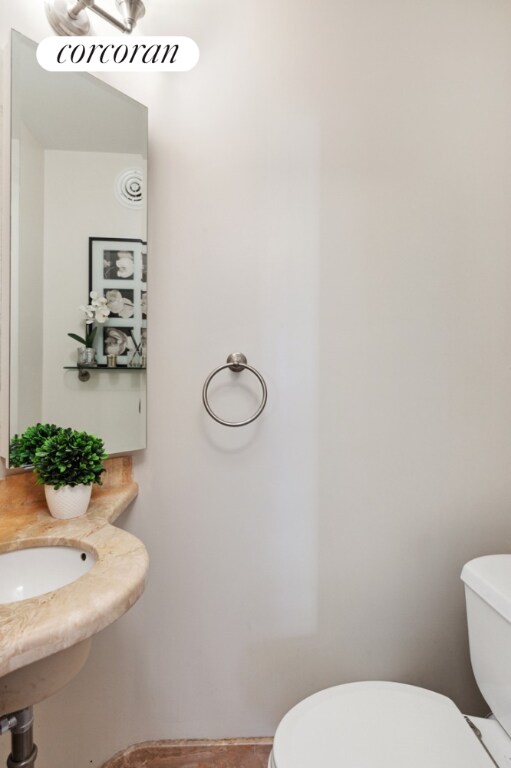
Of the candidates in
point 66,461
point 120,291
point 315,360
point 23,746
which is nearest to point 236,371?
point 315,360

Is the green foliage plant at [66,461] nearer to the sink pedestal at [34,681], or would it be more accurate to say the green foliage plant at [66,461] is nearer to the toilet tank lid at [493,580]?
the sink pedestal at [34,681]

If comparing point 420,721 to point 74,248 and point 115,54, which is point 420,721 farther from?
point 115,54

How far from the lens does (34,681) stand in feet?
2.00

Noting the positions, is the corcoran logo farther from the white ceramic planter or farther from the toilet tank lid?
the toilet tank lid

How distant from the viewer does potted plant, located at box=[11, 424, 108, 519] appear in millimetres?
861

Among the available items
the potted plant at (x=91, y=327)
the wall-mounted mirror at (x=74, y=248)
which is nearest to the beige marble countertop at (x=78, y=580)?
the wall-mounted mirror at (x=74, y=248)

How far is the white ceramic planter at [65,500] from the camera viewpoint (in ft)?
2.85

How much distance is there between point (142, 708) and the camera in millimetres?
1136

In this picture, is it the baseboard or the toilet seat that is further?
the baseboard

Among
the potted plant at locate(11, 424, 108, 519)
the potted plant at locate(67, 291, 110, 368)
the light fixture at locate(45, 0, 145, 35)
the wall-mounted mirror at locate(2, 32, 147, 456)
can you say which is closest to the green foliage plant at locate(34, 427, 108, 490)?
the potted plant at locate(11, 424, 108, 519)

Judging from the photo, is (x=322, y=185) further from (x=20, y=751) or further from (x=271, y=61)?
(x=20, y=751)

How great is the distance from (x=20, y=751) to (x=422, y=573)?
1.03 meters

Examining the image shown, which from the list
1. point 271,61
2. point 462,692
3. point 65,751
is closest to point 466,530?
point 462,692

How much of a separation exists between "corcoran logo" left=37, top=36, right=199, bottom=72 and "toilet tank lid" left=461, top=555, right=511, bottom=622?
54.7 inches
